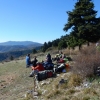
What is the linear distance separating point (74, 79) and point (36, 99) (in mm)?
2042

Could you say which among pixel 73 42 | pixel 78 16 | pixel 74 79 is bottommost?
pixel 74 79

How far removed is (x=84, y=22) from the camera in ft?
88.6

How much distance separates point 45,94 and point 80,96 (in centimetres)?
190

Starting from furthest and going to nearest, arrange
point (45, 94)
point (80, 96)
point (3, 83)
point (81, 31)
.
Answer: point (81, 31)
point (3, 83)
point (45, 94)
point (80, 96)

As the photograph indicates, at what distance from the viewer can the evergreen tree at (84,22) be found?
2566 centimetres

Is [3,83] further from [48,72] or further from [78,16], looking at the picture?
[78,16]

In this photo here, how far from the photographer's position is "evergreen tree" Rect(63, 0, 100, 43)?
25.7 meters

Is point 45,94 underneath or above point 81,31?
underneath

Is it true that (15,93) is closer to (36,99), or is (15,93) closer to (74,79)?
(36,99)

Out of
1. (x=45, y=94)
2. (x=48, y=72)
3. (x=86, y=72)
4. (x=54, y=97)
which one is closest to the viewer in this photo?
(x=54, y=97)

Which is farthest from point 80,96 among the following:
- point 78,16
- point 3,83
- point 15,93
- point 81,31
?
point 78,16

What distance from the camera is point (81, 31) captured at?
25.5m

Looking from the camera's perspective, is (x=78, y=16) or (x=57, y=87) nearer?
(x=57, y=87)

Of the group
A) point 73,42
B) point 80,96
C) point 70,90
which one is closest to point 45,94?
point 70,90
